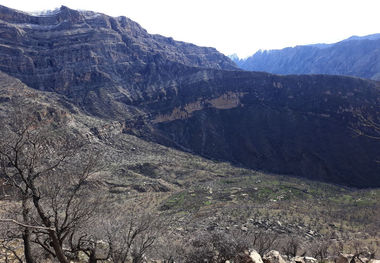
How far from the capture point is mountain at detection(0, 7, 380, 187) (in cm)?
9875

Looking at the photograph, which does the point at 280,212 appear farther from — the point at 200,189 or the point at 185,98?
the point at 185,98

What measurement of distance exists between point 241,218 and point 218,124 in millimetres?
76587

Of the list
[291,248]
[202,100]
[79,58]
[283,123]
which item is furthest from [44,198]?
[79,58]

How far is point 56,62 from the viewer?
5007 inches

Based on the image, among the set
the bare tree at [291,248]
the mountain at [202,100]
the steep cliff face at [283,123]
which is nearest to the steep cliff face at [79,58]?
the mountain at [202,100]

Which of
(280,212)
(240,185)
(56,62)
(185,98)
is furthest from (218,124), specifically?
(56,62)

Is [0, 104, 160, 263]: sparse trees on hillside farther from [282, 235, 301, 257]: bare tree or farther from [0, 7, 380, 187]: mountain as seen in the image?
[0, 7, 380, 187]: mountain

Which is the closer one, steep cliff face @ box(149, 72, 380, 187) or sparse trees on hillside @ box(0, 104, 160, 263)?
sparse trees on hillside @ box(0, 104, 160, 263)

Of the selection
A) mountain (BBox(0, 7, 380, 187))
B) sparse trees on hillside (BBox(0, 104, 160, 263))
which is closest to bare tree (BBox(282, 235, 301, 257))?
sparse trees on hillside (BBox(0, 104, 160, 263))

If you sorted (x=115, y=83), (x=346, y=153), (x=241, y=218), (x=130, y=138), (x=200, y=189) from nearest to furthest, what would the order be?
1. (x=241, y=218)
2. (x=200, y=189)
3. (x=346, y=153)
4. (x=130, y=138)
5. (x=115, y=83)

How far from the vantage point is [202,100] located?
427 ft

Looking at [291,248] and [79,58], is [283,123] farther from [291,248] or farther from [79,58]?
[79,58]

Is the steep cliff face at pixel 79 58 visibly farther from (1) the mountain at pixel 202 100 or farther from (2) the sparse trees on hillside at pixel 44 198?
(2) the sparse trees on hillside at pixel 44 198

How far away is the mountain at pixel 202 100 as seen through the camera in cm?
9875
